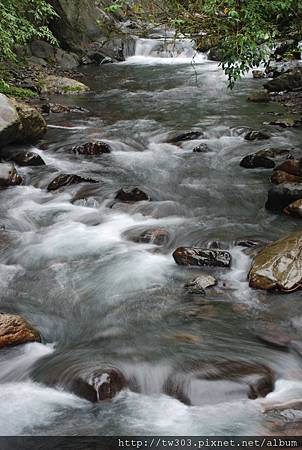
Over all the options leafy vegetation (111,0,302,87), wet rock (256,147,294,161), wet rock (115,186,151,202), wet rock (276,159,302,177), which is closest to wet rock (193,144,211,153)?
wet rock (256,147,294,161)

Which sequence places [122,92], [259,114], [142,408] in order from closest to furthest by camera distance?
1. [142,408]
2. [259,114]
3. [122,92]

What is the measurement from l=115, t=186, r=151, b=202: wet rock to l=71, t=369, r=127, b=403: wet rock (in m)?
4.14

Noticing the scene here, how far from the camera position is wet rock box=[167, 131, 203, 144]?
10555 millimetres

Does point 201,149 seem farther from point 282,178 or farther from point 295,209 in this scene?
point 295,209

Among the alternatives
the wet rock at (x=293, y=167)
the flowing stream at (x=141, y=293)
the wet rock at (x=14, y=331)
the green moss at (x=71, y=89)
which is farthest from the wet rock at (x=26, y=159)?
the green moss at (x=71, y=89)

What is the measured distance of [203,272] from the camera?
5160 millimetres

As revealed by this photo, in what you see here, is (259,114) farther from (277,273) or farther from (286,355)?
(286,355)

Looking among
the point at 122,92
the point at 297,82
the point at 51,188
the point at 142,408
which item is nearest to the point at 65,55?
the point at 122,92

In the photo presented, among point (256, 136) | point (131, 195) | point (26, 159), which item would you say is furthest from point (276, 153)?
point (26, 159)

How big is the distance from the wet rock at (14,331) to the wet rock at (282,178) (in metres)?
4.83

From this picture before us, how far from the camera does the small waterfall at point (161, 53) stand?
73.2 ft

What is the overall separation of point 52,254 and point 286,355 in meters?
3.24

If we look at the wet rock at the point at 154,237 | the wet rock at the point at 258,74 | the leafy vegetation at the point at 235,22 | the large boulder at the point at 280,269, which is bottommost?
the wet rock at the point at 154,237

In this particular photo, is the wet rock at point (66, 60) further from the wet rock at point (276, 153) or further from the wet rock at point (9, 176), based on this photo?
the wet rock at point (276, 153)
